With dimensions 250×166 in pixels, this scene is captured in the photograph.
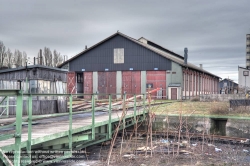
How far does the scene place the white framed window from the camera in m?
36.9

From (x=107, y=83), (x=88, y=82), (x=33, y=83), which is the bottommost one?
(x=33, y=83)

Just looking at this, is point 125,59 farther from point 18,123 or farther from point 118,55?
point 18,123

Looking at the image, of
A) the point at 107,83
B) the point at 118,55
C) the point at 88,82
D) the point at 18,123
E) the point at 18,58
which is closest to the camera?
the point at 18,123

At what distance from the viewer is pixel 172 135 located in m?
16.4

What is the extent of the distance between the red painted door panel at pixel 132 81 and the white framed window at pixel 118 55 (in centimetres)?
148

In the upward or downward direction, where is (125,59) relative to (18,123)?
upward

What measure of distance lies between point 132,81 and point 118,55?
3524 mm

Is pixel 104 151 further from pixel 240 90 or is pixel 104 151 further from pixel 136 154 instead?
pixel 240 90

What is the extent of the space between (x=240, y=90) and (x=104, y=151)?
48.9 metres

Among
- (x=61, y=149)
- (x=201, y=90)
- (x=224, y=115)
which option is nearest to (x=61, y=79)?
(x=224, y=115)

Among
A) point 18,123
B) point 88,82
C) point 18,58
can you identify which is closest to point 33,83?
point 18,123

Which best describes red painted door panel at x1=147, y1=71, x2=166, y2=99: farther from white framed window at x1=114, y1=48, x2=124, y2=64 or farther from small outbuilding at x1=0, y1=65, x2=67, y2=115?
small outbuilding at x1=0, y1=65, x2=67, y2=115

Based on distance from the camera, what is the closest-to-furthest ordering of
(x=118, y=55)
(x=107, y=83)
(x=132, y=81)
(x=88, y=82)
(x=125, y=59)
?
(x=132, y=81) < (x=125, y=59) < (x=118, y=55) < (x=107, y=83) < (x=88, y=82)

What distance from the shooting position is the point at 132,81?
120ft
